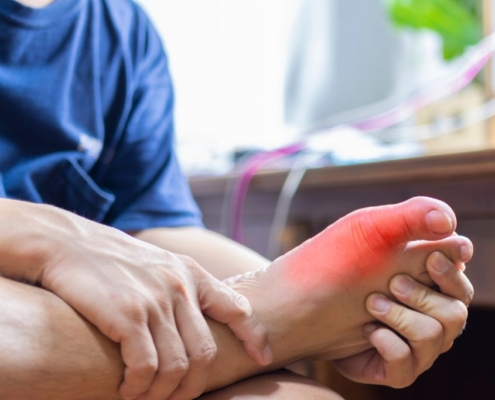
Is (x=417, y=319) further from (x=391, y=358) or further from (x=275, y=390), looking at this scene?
(x=275, y=390)

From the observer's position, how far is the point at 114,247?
0.57 metres

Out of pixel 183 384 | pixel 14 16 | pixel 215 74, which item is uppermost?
pixel 14 16

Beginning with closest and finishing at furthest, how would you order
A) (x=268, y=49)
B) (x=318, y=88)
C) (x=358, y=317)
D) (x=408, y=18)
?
(x=358, y=317), (x=408, y=18), (x=318, y=88), (x=268, y=49)

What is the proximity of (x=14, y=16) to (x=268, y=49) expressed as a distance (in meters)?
1.25

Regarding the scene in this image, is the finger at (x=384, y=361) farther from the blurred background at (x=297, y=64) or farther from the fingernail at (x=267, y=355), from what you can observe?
the blurred background at (x=297, y=64)

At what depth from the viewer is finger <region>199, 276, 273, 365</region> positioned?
0.59 meters

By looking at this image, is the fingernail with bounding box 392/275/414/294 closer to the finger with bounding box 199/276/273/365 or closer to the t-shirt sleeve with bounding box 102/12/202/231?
the finger with bounding box 199/276/273/365

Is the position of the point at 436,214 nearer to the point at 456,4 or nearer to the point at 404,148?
the point at 404,148

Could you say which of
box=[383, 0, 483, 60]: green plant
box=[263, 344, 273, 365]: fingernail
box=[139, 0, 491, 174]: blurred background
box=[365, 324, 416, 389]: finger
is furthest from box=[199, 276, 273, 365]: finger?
box=[383, 0, 483, 60]: green plant

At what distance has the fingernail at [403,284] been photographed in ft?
2.27

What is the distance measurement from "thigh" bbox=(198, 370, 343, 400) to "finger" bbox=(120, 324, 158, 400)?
12cm

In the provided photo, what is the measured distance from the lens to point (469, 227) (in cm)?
96

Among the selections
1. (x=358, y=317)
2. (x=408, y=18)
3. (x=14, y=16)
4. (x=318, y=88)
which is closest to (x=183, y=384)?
(x=358, y=317)

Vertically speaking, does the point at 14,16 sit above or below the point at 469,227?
above
